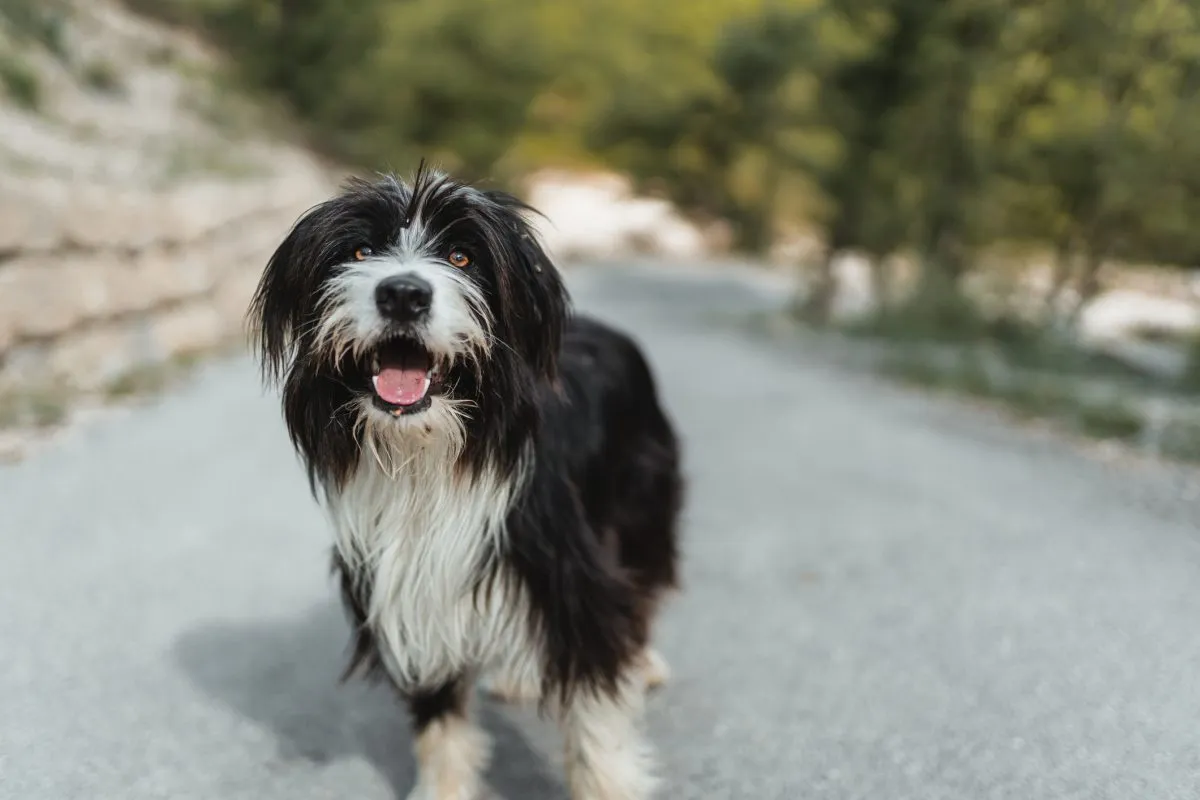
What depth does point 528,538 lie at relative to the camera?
8.84 feet

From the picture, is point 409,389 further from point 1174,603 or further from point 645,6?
point 645,6

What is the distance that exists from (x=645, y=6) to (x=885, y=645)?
41.2 m

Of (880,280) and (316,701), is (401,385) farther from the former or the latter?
(880,280)

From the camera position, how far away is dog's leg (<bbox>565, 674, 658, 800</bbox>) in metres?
2.75

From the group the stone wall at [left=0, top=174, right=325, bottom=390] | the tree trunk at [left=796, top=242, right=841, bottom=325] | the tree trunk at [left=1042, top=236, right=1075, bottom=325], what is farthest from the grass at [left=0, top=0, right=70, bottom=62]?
the tree trunk at [left=1042, top=236, right=1075, bottom=325]

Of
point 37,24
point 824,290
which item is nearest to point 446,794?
point 824,290

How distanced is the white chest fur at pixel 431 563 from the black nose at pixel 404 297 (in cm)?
40

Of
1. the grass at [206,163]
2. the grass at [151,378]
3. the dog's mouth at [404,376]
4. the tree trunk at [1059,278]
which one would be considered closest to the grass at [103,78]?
the grass at [206,163]

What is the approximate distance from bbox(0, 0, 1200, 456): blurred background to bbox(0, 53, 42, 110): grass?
37 millimetres

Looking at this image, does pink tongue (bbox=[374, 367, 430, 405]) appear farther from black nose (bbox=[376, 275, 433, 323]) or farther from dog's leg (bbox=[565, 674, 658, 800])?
dog's leg (bbox=[565, 674, 658, 800])

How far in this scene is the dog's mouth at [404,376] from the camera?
235 cm

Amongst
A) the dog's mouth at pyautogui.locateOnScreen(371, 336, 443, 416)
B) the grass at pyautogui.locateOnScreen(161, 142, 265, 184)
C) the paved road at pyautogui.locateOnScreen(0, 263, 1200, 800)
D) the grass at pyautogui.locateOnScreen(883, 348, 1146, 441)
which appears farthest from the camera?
the grass at pyautogui.locateOnScreen(161, 142, 265, 184)

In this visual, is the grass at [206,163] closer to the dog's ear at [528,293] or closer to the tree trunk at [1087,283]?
the dog's ear at [528,293]

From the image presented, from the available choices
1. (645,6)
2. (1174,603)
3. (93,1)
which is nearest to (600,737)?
(1174,603)
